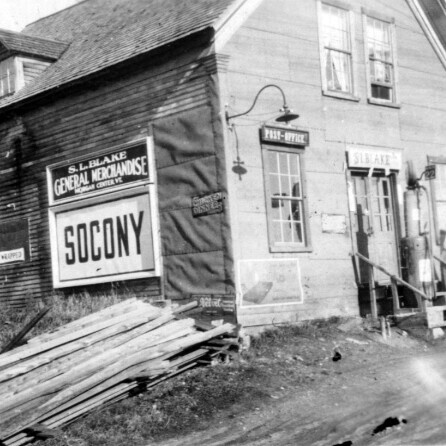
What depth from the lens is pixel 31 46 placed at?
18.5 metres

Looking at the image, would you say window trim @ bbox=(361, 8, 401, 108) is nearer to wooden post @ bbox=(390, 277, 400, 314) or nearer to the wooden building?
the wooden building

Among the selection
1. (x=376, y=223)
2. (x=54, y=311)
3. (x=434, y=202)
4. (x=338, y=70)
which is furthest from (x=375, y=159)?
(x=54, y=311)

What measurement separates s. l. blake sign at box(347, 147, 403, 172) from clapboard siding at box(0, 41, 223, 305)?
343 centimetres

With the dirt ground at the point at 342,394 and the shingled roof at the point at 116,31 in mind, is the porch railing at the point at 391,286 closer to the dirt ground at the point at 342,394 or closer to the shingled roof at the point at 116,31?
the dirt ground at the point at 342,394

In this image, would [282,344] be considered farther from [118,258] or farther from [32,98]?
[32,98]

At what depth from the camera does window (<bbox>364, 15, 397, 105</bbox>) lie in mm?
16719

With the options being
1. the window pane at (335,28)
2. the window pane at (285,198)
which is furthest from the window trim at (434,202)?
the window pane at (285,198)

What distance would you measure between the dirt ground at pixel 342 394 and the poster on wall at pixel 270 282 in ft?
2.33

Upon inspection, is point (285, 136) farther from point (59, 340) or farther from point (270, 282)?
point (59, 340)

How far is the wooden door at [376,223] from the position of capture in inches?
636

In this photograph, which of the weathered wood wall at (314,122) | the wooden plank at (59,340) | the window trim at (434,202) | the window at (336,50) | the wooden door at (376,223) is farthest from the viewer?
the window trim at (434,202)

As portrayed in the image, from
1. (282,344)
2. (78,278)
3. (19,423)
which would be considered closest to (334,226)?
(282,344)

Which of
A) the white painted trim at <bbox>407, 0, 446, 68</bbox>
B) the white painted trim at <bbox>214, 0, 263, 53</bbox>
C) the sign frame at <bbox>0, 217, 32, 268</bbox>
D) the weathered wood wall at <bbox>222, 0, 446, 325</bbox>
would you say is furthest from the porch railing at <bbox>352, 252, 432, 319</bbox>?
the sign frame at <bbox>0, 217, 32, 268</bbox>

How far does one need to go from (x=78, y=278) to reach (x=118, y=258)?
1164 millimetres
